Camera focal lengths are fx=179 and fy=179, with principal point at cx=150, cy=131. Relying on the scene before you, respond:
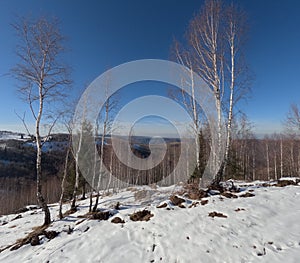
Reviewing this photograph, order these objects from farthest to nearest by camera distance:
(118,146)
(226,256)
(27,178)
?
1. (27,178)
2. (118,146)
3. (226,256)

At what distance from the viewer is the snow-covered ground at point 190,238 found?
13.5 feet

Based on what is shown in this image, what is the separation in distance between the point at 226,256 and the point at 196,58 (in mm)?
9271

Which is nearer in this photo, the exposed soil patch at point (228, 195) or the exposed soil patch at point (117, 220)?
the exposed soil patch at point (117, 220)

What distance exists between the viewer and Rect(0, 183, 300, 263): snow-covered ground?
4105 mm

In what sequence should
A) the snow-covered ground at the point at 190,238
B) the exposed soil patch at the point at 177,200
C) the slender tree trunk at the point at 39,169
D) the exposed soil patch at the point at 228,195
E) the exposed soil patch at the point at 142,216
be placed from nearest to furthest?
1. the snow-covered ground at the point at 190,238
2. the exposed soil patch at the point at 142,216
3. the exposed soil patch at the point at 177,200
4. the exposed soil patch at the point at 228,195
5. the slender tree trunk at the point at 39,169

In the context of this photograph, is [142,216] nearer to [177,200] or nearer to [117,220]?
[117,220]

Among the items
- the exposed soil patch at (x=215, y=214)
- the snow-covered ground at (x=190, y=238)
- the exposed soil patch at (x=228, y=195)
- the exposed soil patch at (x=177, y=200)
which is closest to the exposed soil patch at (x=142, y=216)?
the snow-covered ground at (x=190, y=238)

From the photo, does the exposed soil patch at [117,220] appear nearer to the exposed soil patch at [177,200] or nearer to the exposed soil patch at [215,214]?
the exposed soil patch at [177,200]

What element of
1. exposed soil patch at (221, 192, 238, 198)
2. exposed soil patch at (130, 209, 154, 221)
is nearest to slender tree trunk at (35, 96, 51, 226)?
exposed soil patch at (130, 209, 154, 221)

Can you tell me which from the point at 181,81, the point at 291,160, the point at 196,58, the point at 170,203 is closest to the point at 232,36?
the point at 196,58

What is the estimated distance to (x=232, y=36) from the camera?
9.05m

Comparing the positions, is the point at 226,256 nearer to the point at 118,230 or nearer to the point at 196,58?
the point at 118,230

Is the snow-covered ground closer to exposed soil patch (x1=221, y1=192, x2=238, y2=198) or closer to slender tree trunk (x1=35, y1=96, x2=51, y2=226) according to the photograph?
exposed soil patch (x1=221, y1=192, x2=238, y2=198)

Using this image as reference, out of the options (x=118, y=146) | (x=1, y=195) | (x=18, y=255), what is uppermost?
(x=118, y=146)
